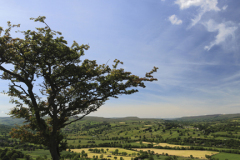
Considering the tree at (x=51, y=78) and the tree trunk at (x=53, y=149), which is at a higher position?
the tree at (x=51, y=78)

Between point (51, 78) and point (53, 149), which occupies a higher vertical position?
point (51, 78)

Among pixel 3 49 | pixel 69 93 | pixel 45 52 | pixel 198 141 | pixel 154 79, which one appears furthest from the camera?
pixel 198 141

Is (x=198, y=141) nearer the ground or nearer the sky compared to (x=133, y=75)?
nearer the ground

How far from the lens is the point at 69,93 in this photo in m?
15.6

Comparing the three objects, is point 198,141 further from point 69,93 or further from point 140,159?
point 69,93

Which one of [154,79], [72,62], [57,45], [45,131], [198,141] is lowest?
[198,141]

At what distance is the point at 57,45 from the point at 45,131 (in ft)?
28.3

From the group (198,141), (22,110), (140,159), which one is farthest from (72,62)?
(198,141)

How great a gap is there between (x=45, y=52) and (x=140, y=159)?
481ft

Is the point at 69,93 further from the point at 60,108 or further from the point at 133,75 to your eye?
the point at 133,75

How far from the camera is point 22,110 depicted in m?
13.0

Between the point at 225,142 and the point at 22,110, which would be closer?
the point at 22,110

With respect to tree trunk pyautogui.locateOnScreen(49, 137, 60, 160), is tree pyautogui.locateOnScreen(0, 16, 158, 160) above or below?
above

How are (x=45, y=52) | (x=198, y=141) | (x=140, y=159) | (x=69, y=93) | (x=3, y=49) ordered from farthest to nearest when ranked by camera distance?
1. (x=198, y=141)
2. (x=140, y=159)
3. (x=69, y=93)
4. (x=45, y=52)
5. (x=3, y=49)
